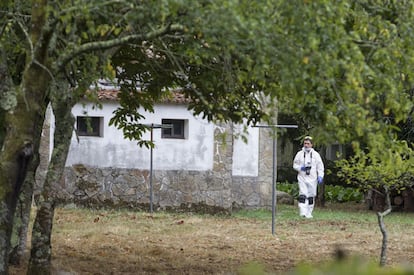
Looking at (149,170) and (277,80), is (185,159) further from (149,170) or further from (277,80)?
(277,80)

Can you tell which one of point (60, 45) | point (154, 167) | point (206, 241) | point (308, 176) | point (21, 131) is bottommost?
point (206, 241)

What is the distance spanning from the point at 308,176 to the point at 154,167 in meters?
3.37

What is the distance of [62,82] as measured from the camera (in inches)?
349

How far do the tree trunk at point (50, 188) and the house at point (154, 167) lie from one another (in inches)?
434

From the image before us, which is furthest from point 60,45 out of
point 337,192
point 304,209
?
point 337,192

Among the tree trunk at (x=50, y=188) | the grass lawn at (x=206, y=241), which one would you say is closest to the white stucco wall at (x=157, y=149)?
Answer: the grass lawn at (x=206, y=241)

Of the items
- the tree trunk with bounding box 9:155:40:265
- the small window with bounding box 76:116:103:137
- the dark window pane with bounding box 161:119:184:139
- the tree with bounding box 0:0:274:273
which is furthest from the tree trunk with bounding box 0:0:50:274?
the dark window pane with bounding box 161:119:184:139

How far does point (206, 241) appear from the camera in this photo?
1488 cm

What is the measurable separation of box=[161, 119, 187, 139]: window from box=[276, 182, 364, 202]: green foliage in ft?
28.2

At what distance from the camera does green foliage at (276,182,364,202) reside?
2948 centimetres

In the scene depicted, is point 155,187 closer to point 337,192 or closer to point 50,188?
point 337,192

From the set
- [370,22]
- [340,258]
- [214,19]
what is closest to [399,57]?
[370,22]

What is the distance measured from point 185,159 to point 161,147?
591mm

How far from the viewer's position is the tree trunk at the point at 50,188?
30.3 feet
